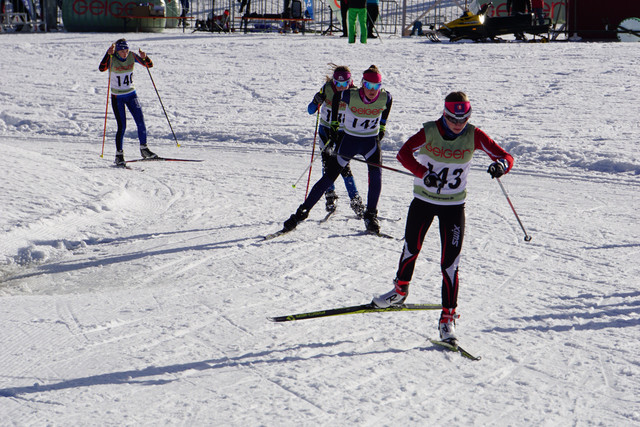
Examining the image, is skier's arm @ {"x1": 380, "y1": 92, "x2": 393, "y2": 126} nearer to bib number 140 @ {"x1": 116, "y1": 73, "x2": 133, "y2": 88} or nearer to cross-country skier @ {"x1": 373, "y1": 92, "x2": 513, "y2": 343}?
cross-country skier @ {"x1": 373, "y1": 92, "x2": 513, "y2": 343}

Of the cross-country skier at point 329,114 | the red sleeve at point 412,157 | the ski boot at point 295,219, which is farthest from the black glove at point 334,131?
the red sleeve at point 412,157

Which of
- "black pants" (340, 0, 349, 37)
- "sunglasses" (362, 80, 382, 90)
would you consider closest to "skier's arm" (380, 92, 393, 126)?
"sunglasses" (362, 80, 382, 90)

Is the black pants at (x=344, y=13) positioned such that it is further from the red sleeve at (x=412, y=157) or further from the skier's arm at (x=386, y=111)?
the red sleeve at (x=412, y=157)

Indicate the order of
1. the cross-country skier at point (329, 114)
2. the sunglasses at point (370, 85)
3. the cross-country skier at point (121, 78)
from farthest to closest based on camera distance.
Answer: the cross-country skier at point (121, 78) < the cross-country skier at point (329, 114) < the sunglasses at point (370, 85)

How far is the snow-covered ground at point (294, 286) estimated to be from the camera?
3.97 metres

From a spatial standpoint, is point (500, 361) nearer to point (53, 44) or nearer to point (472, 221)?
point (472, 221)

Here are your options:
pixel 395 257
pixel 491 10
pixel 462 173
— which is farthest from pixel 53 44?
pixel 462 173

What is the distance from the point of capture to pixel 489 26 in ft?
69.8

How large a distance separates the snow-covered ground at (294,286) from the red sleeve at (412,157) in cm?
123

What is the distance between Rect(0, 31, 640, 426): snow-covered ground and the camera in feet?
13.0

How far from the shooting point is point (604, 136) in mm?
12453

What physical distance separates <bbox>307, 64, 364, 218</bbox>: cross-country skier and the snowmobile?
46.2 feet

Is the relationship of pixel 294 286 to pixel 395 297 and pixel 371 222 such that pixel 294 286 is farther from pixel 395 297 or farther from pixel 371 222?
pixel 371 222

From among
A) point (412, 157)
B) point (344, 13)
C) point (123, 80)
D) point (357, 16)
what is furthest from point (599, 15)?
point (412, 157)
